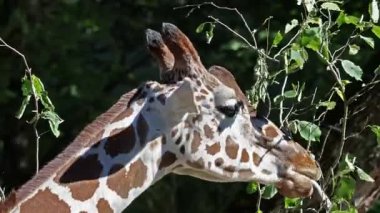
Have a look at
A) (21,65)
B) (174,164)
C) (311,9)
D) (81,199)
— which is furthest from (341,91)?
(21,65)

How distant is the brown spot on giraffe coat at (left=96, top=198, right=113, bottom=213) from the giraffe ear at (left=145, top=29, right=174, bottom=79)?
0.43 meters

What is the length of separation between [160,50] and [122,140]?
0.99ft

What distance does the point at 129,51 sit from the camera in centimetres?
905

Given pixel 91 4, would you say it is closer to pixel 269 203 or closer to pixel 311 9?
pixel 269 203

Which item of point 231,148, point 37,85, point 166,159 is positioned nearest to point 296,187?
point 231,148

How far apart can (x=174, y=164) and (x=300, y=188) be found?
0.49 m

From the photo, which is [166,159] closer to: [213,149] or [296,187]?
[213,149]

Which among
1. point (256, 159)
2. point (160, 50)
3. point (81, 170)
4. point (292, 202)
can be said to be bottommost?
point (292, 202)

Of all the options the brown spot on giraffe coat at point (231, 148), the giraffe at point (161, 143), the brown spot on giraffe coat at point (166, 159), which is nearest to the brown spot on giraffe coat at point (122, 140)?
the giraffe at point (161, 143)

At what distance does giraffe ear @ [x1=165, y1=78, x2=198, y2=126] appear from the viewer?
3.94 meters

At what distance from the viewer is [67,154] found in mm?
3877

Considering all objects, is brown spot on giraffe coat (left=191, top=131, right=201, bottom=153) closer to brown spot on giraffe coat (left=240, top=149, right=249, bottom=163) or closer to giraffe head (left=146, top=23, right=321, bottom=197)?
giraffe head (left=146, top=23, right=321, bottom=197)

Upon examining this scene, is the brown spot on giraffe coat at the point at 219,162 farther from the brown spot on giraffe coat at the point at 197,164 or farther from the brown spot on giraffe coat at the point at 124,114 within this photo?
the brown spot on giraffe coat at the point at 124,114

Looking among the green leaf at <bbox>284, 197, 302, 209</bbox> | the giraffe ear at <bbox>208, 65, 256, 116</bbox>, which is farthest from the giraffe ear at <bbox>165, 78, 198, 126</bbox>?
the green leaf at <bbox>284, 197, 302, 209</bbox>
